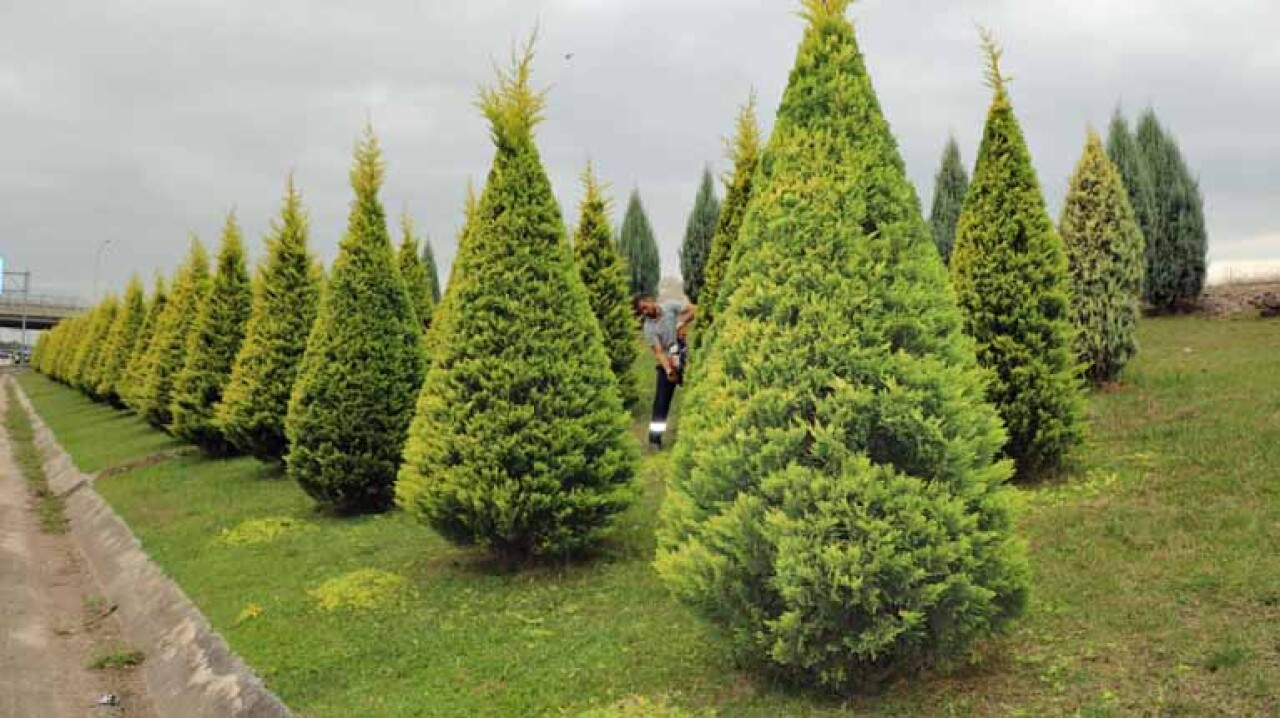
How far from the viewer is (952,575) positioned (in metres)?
4.85

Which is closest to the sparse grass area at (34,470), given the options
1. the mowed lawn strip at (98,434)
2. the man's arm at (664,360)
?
the mowed lawn strip at (98,434)

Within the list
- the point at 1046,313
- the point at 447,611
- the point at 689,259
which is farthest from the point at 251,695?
the point at 689,259

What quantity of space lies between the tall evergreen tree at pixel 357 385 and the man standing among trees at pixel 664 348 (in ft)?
11.6

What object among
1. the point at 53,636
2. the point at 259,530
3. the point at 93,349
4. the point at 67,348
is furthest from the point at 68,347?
the point at 53,636

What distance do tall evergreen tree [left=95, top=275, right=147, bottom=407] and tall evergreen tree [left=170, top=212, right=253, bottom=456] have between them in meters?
11.8

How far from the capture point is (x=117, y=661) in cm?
841

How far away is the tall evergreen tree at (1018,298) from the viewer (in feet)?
32.9

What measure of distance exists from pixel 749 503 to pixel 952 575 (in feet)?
3.40

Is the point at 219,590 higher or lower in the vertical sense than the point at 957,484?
lower

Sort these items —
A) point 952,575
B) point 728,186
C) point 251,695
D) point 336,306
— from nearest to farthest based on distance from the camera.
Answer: point 952,575 < point 251,695 < point 336,306 < point 728,186

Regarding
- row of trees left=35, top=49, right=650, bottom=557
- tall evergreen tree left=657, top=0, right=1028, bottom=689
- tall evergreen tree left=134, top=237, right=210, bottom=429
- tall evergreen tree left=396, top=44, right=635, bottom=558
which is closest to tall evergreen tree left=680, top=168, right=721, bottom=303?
row of trees left=35, top=49, right=650, bottom=557

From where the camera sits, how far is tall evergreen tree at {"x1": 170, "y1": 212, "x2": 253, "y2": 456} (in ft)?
61.2

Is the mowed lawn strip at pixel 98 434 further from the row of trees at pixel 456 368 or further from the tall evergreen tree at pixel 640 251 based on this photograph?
the tall evergreen tree at pixel 640 251

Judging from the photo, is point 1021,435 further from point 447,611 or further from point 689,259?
point 689,259
